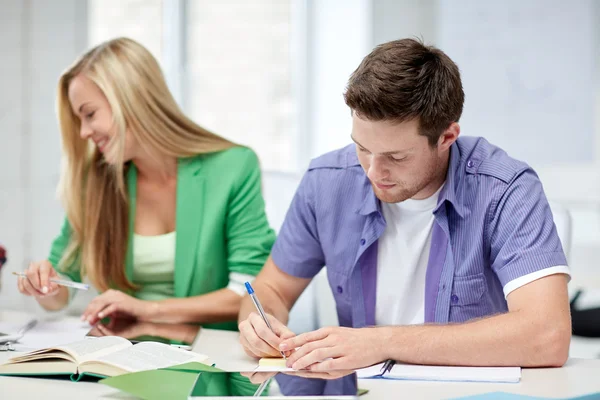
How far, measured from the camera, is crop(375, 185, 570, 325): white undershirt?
151 cm

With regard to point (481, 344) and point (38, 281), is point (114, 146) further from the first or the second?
point (481, 344)

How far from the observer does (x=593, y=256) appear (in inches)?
119

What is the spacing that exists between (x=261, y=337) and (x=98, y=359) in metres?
0.29

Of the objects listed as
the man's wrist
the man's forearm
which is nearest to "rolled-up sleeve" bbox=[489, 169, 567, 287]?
the man's forearm

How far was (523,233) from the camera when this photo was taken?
1.35 meters

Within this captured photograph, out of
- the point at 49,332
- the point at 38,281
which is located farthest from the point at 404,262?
the point at 38,281

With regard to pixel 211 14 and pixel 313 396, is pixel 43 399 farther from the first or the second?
pixel 211 14

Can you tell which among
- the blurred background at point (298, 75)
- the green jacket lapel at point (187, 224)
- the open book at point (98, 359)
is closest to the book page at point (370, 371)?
the open book at point (98, 359)

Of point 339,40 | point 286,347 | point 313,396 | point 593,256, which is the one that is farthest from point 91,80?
point 593,256

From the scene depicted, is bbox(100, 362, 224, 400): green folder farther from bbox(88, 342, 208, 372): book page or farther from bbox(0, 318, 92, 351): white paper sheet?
bbox(0, 318, 92, 351): white paper sheet

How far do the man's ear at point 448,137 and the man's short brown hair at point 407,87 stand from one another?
0.02 meters

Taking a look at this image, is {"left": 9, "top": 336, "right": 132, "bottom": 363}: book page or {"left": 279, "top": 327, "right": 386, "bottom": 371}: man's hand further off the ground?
{"left": 279, "top": 327, "right": 386, "bottom": 371}: man's hand

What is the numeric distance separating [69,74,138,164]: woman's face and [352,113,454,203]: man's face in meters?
0.79

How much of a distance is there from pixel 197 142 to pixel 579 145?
183 cm
